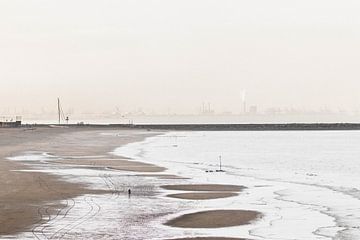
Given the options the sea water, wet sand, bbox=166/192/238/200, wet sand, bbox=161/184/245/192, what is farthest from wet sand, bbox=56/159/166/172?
wet sand, bbox=166/192/238/200

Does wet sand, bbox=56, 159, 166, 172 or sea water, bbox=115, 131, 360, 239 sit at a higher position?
wet sand, bbox=56, 159, 166, 172

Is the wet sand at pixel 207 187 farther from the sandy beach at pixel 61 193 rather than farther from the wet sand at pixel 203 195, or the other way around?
the wet sand at pixel 203 195

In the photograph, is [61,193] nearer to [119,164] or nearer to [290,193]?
[290,193]

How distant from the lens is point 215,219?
64.9 ft

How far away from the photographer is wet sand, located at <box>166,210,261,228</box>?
738 inches

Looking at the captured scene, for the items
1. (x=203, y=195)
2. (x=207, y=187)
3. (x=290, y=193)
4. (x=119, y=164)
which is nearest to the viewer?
(x=203, y=195)

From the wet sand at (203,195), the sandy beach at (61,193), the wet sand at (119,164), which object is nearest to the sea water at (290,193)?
the wet sand at (203,195)

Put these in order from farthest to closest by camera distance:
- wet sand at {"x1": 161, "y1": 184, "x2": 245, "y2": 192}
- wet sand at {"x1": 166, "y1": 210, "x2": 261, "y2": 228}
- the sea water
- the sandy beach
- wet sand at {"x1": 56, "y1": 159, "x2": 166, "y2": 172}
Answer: wet sand at {"x1": 56, "y1": 159, "x2": 166, "y2": 172}
wet sand at {"x1": 161, "y1": 184, "x2": 245, "y2": 192}
the sandy beach
wet sand at {"x1": 166, "y1": 210, "x2": 261, "y2": 228}
the sea water

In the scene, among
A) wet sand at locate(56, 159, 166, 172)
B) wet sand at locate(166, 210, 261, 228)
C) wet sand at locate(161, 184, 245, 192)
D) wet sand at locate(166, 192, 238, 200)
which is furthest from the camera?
wet sand at locate(56, 159, 166, 172)

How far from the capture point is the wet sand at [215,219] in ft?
61.5

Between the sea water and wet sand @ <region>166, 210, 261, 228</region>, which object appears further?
wet sand @ <region>166, 210, 261, 228</region>

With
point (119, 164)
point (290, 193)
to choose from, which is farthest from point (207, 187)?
point (119, 164)

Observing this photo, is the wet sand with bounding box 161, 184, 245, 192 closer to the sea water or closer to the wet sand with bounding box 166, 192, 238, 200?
the sea water

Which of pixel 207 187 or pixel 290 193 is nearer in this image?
pixel 290 193
